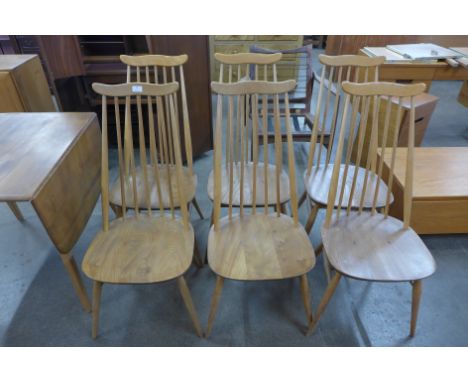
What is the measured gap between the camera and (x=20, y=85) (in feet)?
6.36

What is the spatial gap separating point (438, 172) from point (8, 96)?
273cm

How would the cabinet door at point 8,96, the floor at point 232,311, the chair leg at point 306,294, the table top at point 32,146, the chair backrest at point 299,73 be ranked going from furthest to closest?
1. the chair backrest at point 299,73
2. the cabinet door at point 8,96
3. the floor at point 232,311
4. the chair leg at point 306,294
5. the table top at point 32,146

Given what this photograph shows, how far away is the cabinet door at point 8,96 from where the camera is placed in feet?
6.13

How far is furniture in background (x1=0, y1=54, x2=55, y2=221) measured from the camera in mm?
1886

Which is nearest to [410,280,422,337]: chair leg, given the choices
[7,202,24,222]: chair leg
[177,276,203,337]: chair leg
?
[177,276,203,337]: chair leg

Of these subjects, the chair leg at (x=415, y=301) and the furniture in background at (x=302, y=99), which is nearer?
the chair leg at (x=415, y=301)

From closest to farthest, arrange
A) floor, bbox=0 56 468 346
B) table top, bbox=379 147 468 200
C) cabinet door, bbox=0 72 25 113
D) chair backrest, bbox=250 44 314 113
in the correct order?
floor, bbox=0 56 468 346, table top, bbox=379 147 468 200, cabinet door, bbox=0 72 25 113, chair backrest, bbox=250 44 314 113

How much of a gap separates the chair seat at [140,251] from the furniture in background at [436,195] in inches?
46.7

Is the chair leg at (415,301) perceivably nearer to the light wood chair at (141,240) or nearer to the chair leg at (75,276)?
the light wood chair at (141,240)

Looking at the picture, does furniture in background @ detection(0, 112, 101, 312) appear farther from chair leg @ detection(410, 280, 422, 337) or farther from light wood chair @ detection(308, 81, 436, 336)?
chair leg @ detection(410, 280, 422, 337)

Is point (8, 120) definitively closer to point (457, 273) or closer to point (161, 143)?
point (161, 143)

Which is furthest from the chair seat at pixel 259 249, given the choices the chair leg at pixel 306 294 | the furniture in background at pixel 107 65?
the furniture in background at pixel 107 65

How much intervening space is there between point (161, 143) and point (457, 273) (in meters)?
1.72

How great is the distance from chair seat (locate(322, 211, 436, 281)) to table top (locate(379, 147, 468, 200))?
43 cm
